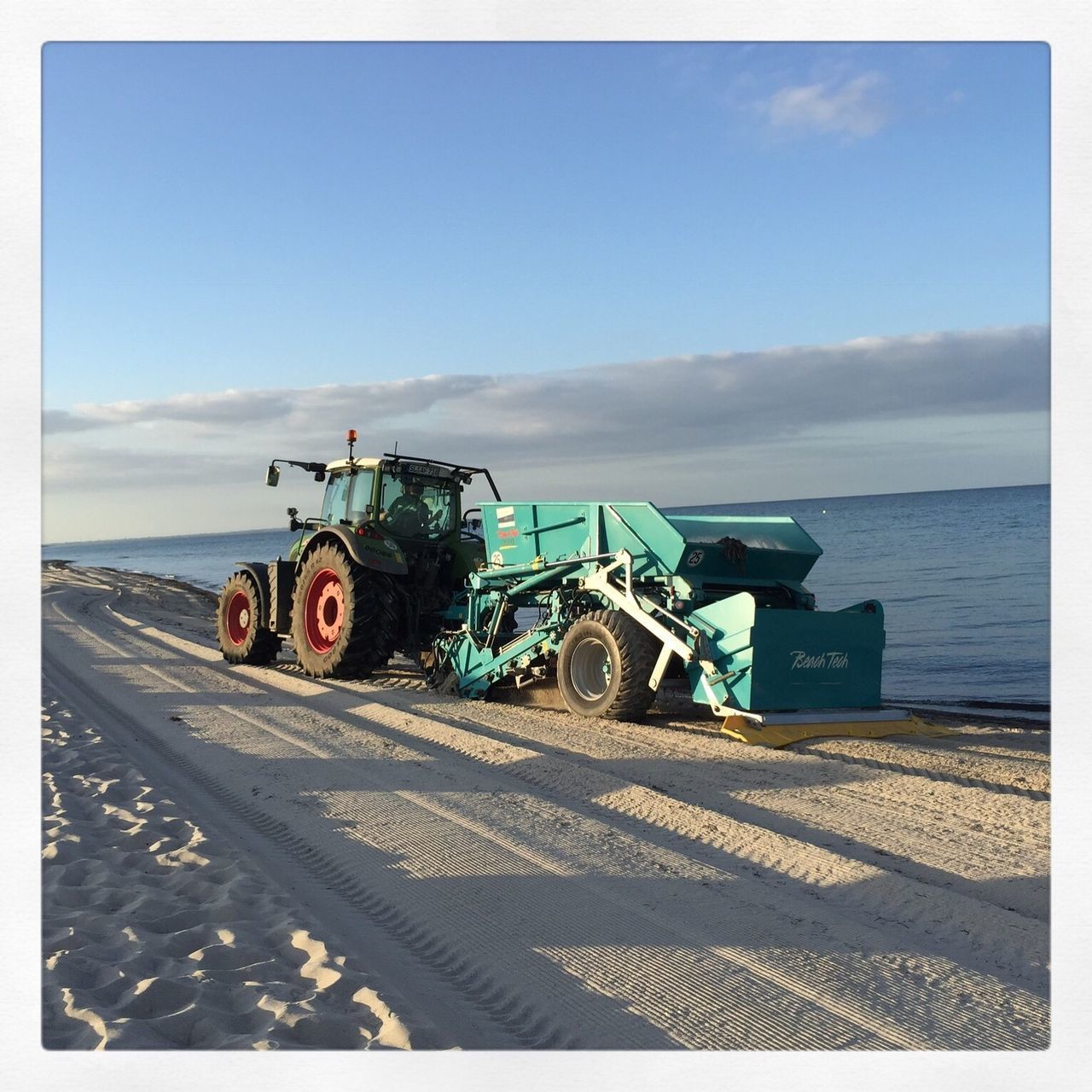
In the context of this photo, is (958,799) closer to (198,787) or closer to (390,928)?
(390,928)

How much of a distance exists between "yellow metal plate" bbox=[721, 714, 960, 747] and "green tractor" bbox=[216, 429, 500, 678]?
3390 millimetres

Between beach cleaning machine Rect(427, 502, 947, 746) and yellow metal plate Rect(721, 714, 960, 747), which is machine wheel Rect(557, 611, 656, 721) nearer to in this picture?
beach cleaning machine Rect(427, 502, 947, 746)

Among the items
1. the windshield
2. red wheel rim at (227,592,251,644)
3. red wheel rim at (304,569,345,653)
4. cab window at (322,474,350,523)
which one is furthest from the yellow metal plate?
red wheel rim at (227,592,251,644)

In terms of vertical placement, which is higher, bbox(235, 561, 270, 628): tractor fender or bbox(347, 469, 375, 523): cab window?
bbox(347, 469, 375, 523): cab window

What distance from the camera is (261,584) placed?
11648mm

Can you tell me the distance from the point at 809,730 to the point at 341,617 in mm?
4943

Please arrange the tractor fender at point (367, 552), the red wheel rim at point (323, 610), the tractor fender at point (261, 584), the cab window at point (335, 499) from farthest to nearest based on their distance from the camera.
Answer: the tractor fender at point (261, 584)
the cab window at point (335, 499)
the red wheel rim at point (323, 610)
the tractor fender at point (367, 552)

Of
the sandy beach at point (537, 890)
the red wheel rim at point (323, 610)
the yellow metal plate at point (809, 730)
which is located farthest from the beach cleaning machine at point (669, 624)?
the red wheel rim at point (323, 610)

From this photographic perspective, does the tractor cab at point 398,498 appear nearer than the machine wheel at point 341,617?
No

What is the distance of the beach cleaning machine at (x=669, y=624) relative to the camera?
689 centimetres

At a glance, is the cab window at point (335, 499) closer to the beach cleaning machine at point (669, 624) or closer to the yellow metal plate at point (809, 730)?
the beach cleaning machine at point (669, 624)

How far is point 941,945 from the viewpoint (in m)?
3.35

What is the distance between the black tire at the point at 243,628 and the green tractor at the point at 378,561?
2.60 feet

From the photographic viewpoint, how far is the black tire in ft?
37.9
